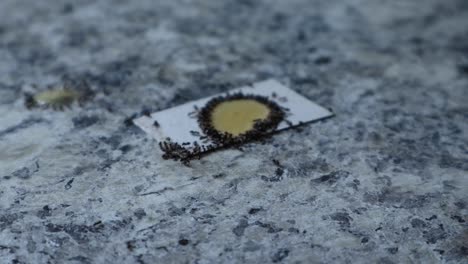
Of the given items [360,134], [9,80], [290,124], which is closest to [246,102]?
[290,124]

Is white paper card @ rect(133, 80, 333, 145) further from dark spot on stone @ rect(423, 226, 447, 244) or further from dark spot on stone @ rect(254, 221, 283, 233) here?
dark spot on stone @ rect(423, 226, 447, 244)

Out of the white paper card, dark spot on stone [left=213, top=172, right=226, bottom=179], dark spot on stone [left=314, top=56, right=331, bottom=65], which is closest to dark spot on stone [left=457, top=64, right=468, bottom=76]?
dark spot on stone [left=314, top=56, right=331, bottom=65]

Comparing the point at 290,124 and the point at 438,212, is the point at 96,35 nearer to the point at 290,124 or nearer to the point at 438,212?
the point at 290,124

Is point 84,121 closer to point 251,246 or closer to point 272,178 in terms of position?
point 272,178

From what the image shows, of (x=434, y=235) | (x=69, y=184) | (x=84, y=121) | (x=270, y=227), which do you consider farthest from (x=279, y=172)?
(x=84, y=121)

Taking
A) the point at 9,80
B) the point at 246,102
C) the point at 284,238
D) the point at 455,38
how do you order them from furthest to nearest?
the point at 455,38
the point at 9,80
the point at 246,102
the point at 284,238

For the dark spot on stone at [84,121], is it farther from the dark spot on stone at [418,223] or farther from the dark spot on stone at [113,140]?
the dark spot on stone at [418,223]
